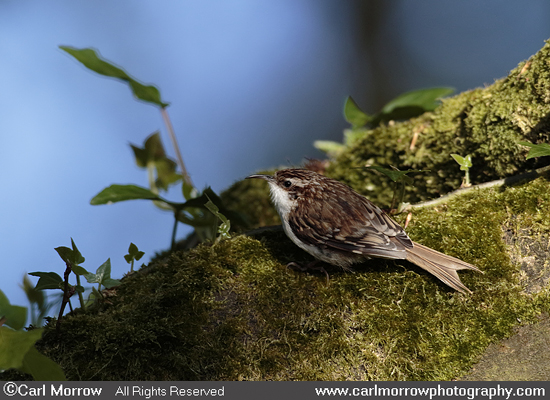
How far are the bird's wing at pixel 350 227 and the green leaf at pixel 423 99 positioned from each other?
70.8 inches

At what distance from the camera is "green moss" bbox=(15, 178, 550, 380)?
242 cm

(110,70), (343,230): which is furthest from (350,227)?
(110,70)

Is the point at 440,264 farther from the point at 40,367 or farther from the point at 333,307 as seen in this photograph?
the point at 40,367

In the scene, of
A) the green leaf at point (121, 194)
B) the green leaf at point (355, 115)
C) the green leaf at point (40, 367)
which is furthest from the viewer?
the green leaf at point (355, 115)

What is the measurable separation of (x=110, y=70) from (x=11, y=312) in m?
2.25

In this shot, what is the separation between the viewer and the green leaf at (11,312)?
2352 millimetres

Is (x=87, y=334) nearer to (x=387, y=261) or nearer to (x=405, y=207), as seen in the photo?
(x=387, y=261)

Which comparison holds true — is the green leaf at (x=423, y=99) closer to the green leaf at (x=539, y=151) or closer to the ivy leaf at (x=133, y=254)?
the green leaf at (x=539, y=151)

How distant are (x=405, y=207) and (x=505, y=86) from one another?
4.62 feet

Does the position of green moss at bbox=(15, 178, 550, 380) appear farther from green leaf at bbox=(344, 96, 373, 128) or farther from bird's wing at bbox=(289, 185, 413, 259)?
green leaf at bbox=(344, 96, 373, 128)

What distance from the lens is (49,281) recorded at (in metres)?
2.69

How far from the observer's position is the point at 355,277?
2.89 meters

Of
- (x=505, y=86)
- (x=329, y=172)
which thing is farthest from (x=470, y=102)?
(x=329, y=172)

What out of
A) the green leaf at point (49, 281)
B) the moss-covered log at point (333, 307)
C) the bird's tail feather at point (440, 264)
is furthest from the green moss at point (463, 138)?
the green leaf at point (49, 281)
